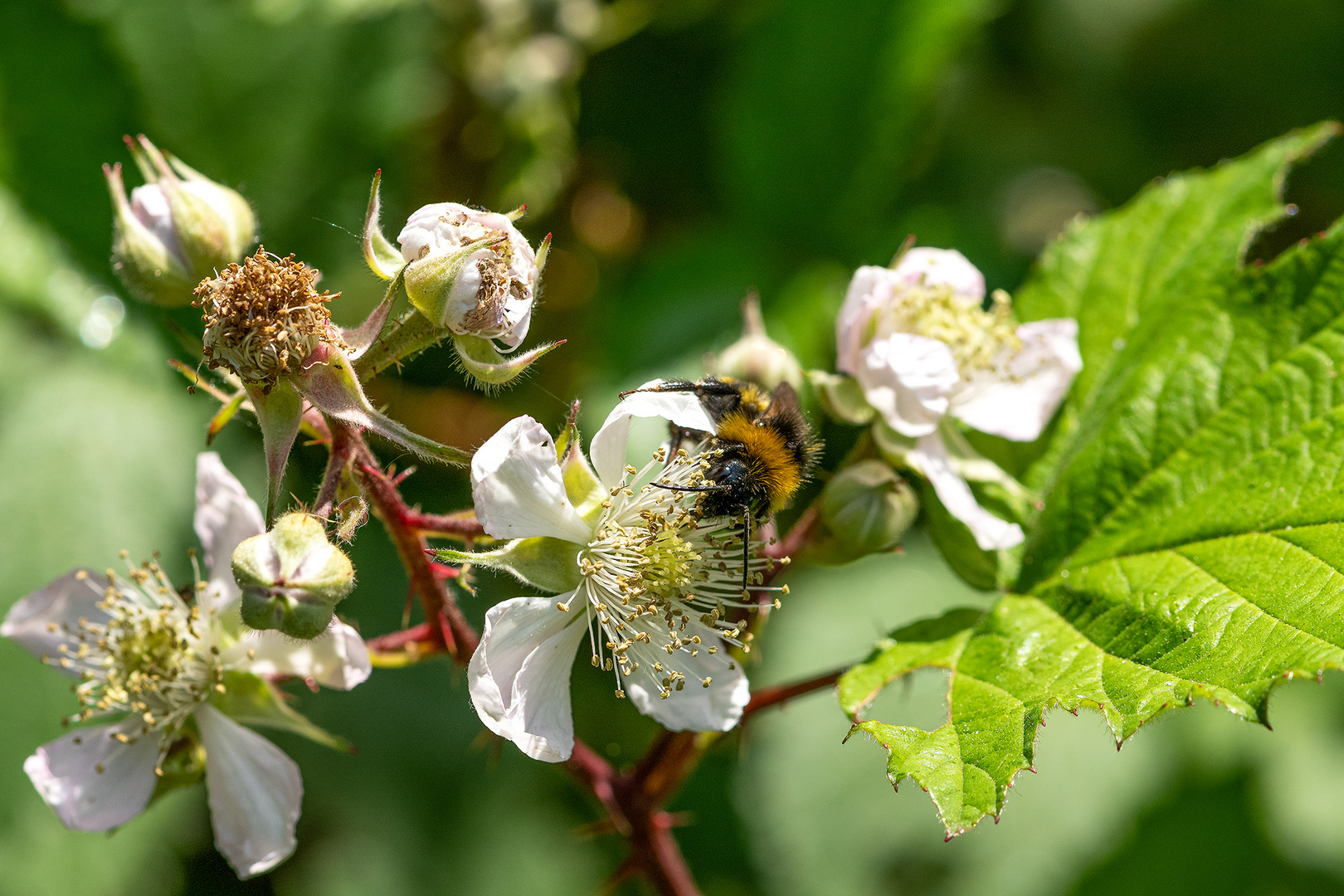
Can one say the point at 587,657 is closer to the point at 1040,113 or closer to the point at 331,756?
the point at 331,756

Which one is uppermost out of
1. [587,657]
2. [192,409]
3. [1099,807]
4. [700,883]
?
[192,409]

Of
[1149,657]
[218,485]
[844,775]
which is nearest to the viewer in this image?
[1149,657]

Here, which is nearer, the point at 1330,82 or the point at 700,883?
the point at 700,883

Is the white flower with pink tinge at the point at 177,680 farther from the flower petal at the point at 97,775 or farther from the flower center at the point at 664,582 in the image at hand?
the flower center at the point at 664,582

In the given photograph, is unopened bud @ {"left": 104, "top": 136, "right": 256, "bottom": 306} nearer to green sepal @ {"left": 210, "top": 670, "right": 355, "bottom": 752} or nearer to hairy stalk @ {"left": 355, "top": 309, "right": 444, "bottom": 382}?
hairy stalk @ {"left": 355, "top": 309, "right": 444, "bottom": 382}

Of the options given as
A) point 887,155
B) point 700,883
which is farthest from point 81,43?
point 700,883

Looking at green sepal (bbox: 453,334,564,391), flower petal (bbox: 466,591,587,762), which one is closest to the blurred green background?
flower petal (bbox: 466,591,587,762)

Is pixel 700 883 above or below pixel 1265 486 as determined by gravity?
below
